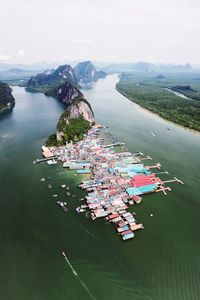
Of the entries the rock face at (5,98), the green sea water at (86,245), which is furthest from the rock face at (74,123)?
the rock face at (5,98)

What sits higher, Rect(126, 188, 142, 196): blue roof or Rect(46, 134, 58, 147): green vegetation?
Rect(46, 134, 58, 147): green vegetation

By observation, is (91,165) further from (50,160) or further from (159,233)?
(159,233)

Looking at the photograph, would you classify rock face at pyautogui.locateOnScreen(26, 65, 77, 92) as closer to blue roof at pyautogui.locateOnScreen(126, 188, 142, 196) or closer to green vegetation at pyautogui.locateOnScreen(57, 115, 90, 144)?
green vegetation at pyautogui.locateOnScreen(57, 115, 90, 144)

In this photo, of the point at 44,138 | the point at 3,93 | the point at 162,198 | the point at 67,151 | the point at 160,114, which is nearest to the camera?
the point at 162,198

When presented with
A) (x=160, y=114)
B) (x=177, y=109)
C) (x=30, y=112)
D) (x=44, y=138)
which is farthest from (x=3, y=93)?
(x=177, y=109)

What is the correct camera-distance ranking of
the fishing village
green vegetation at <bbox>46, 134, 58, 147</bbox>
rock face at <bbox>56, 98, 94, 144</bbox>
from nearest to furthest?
the fishing village < green vegetation at <bbox>46, 134, 58, 147</bbox> < rock face at <bbox>56, 98, 94, 144</bbox>

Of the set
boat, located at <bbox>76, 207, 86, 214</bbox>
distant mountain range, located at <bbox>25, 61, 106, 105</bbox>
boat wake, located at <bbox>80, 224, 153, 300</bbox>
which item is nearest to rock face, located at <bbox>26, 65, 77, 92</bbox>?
distant mountain range, located at <bbox>25, 61, 106, 105</bbox>

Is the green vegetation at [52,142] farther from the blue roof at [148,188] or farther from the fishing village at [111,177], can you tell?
the blue roof at [148,188]
